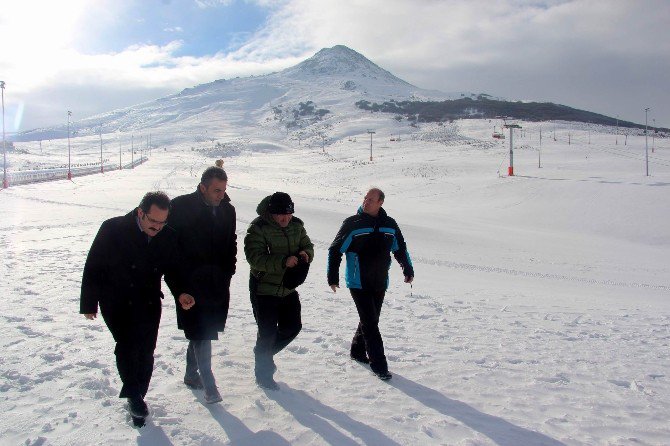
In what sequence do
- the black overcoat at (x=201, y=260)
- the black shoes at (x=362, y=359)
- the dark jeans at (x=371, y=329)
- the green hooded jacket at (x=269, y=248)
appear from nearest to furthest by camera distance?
the black overcoat at (x=201, y=260) → the green hooded jacket at (x=269, y=248) → the dark jeans at (x=371, y=329) → the black shoes at (x=362, y=359)

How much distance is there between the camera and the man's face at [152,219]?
3.66m

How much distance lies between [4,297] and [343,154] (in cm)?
6989

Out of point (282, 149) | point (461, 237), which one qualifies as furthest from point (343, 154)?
point (461, 237)

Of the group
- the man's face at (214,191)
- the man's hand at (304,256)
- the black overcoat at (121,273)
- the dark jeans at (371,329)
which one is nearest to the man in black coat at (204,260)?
the man's face at (214,191)

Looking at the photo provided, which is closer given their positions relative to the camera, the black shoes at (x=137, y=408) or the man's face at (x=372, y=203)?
the black shoes at (x=137, y=408)

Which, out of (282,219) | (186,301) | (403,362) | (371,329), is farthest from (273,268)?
(403,362)

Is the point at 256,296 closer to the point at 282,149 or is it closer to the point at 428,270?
the point at 428,270

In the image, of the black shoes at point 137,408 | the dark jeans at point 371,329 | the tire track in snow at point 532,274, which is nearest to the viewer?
the black shoes at point 137,408

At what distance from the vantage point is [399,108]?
15825 centimetres

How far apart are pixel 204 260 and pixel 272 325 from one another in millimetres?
827

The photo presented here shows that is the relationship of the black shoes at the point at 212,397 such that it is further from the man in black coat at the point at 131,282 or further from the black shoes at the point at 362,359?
the black shoes at the point at 362,359

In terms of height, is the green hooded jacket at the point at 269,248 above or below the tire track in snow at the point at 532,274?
above

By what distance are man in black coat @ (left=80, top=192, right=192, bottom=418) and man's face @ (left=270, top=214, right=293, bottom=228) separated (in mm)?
870

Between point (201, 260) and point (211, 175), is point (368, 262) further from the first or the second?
point (211, 175)
